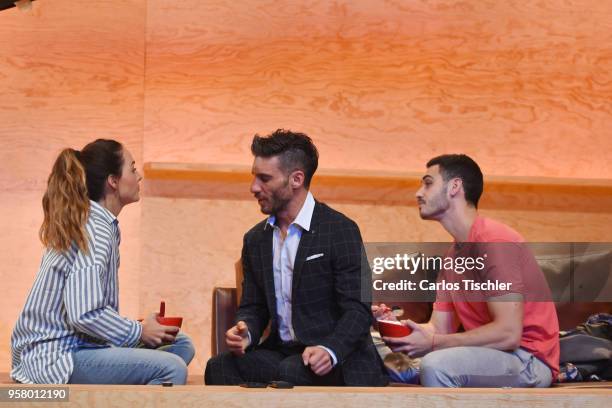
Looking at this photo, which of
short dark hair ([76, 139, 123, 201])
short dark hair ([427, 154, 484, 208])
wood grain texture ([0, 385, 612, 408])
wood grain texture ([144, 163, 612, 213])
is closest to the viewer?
wood grain texture ([0, 385, 612, 408])

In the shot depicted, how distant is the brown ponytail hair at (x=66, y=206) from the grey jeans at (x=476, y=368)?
1.13 metres

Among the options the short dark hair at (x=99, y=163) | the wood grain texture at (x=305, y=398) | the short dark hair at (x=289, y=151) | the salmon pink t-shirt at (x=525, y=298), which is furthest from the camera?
the short dark hair at (x=289, y=151)

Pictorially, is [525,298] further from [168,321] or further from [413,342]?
[168,321]

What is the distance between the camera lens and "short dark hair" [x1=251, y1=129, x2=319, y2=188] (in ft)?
10.7

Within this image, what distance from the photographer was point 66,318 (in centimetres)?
285

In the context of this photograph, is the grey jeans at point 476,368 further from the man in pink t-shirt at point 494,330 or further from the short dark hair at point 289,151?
the short dark hair at point 289,151

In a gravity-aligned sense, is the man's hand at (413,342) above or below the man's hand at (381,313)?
below

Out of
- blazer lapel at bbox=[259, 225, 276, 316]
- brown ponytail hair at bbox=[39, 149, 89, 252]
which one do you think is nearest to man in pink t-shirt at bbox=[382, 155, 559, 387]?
blazer lapel at bbox=[259, 225, 276, 316]

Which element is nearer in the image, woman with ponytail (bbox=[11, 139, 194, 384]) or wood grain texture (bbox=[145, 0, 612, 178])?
woman with ponytail (bbox=[11, 139, 194, 384])

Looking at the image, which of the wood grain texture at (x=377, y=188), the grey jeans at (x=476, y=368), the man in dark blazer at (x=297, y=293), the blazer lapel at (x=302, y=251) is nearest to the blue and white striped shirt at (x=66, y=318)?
the man in dark blazer at (x=297, y=293)

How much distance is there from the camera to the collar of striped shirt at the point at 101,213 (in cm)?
298

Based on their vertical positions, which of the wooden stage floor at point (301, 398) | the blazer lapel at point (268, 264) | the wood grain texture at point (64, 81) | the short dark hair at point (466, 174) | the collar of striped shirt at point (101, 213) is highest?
the wood grain texture at point (64, 81)

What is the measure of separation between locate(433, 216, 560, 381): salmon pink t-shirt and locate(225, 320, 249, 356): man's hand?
0.74 meters

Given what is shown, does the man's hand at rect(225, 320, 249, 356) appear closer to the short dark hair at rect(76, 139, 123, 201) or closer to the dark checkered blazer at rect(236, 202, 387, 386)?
the dark checkered blazer at rect(236, 202, 387, 386)
